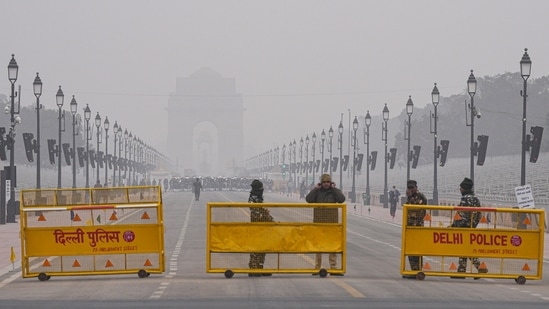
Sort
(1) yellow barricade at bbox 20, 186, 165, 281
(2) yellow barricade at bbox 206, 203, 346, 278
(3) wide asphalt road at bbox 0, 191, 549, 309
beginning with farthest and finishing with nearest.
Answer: (1) yellow barricade at bbox 20, 186, 165, 281 < (2) yellow barricade at bbox 206, 203, 346, 278 < (3) wide asphalt road at bbox 0, 191, 549, 309

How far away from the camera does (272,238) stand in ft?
75.7

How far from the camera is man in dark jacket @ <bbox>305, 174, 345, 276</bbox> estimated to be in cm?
2325

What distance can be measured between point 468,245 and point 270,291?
16.2ft

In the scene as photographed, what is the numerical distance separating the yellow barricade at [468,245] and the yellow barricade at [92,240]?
4.40 m

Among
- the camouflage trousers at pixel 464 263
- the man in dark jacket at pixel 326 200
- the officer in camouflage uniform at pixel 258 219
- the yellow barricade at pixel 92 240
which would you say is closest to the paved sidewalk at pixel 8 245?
the yellow barricade at pixel 92 240

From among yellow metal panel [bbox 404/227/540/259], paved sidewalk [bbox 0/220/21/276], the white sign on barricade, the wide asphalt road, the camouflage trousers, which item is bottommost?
paved sidewalk [bbox 0/220/21/276]

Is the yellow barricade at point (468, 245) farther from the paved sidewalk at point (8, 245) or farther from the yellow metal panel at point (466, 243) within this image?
the paved sidewalk at point (8, 245)

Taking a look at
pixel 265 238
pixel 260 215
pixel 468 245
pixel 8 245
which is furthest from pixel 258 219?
pixel 8 245

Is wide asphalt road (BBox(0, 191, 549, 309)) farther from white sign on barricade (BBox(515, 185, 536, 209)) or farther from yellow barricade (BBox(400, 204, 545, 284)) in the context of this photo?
white sign on barricade (BBox(515, 185, 536, 209))

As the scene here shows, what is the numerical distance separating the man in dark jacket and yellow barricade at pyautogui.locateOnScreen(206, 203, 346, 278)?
0.02 m

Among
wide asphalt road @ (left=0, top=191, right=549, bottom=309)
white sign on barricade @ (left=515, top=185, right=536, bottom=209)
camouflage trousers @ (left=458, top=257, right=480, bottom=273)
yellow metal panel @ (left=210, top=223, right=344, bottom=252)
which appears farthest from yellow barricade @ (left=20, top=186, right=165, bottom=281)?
white sign on barricade @ (left=515, top=185, right=536, bottom=209)

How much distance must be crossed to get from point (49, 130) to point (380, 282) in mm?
162871

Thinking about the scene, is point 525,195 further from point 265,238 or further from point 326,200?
point 265,238

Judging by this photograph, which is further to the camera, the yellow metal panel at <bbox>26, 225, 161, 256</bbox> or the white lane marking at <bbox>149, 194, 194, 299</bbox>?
the yellow metal panel at <bbox>26, 225, 161, 256</bbox>
